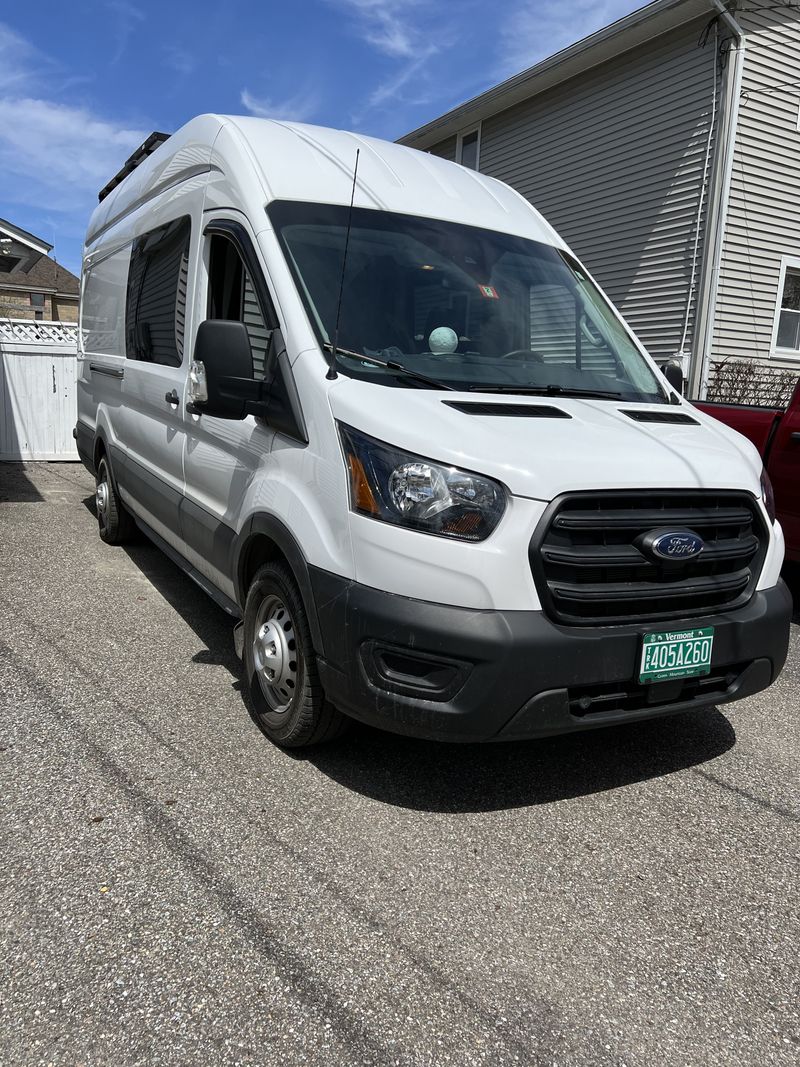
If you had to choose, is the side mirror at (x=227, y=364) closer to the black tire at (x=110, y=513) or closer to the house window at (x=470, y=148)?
the black tire at (x=110, y=513)

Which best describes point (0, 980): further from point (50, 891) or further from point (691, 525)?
point (691, 525)

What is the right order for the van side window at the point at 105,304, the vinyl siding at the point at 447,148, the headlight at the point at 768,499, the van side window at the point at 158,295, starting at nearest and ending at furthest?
the headlight at the point at 768,499 < the van side window at the point at 158,295 < the van side window at the point at 105,304 < the vinyl siding at the point at 447,148

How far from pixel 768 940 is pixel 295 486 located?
2122 mm

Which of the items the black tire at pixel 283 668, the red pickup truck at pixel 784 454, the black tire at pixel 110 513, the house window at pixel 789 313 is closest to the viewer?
the black tire at pixel 283 668

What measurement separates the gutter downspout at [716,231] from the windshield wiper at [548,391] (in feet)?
29.0

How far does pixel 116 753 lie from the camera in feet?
10.9

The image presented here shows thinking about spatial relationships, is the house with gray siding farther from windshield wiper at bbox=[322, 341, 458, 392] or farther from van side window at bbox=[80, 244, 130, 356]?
windshield wiper at bbox=[322, 341, 458, 392]

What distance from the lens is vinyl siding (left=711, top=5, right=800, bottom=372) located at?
11.3 meters

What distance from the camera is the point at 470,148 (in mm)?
16109

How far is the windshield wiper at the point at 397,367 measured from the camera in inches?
123

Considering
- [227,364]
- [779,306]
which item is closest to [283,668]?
[227,364]

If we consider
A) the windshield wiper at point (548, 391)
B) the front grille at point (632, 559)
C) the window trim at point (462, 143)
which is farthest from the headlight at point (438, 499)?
the window trim at point (462, 143)

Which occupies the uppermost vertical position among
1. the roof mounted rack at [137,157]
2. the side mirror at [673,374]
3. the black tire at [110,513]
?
the roof mounted rack at [137,157]

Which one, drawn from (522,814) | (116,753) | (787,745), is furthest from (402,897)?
(787,745)
